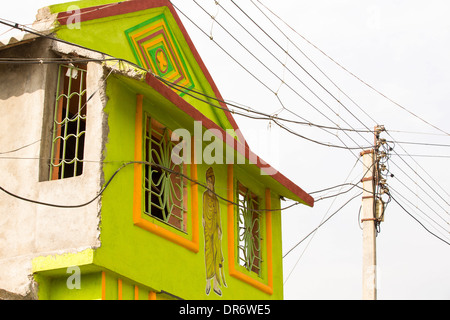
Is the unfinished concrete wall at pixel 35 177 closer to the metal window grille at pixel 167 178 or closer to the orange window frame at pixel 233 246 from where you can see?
the metal window grille at pixel 167 178

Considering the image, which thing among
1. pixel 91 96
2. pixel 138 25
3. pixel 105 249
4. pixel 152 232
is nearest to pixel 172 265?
pixel 152 232

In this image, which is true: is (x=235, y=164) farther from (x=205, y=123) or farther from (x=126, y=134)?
(x=126, y=134)

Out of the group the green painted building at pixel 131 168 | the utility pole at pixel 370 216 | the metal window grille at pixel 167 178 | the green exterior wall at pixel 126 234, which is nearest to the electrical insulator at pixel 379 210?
the utility pole at pixel 370 216

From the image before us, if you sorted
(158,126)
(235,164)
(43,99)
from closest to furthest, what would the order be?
(43,99) < (158,126) < (235,164)

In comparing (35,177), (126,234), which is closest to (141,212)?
(126,234)

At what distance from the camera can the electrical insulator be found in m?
15.7

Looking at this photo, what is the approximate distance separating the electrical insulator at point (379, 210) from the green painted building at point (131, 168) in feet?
9.52

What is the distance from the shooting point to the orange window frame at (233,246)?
42.4 feet

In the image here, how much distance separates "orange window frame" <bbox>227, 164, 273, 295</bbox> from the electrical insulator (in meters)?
2.29

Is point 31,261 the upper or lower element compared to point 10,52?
lower

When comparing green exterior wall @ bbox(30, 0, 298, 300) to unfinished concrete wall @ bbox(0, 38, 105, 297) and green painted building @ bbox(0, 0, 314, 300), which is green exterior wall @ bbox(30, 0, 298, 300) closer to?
green painted building @ bbox(0, 0, 314, 300)

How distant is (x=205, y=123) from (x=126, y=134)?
1511mm

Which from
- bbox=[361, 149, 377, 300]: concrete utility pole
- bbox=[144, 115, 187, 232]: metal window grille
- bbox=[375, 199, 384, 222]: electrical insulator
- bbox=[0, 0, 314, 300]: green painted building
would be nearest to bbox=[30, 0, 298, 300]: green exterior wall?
bbox=[0, 0, 314, 300]: green painted building

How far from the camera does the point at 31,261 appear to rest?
1016 centimetres
